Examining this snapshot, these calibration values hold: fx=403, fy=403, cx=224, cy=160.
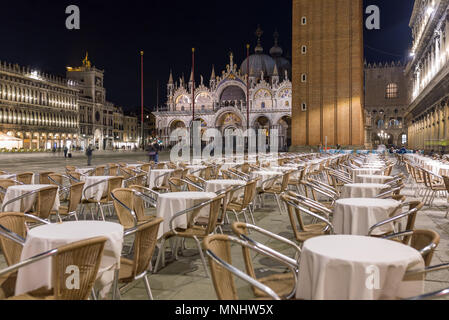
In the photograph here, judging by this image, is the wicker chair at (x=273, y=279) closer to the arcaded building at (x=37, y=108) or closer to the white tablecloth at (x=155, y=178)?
the white tablecloth at (x=155, y=178)

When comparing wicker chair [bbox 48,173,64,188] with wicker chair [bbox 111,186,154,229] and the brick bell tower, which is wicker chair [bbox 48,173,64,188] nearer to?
wicker chair [bbox 111,186,154,229]

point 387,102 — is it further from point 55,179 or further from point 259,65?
point 55,179

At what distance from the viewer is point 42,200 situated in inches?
208

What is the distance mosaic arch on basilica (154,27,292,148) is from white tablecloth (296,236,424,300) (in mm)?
62052

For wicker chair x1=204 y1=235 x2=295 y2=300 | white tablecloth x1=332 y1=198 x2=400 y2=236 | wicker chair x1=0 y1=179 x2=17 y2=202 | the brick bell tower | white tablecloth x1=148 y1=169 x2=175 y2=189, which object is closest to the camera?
wicker chair x1=204 y1=235 x2=295 y2=300

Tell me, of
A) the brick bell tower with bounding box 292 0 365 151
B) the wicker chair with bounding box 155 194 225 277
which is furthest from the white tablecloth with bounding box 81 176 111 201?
the brick bell tower with bounding box 292 0 365 151

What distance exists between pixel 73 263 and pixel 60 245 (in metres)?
0.60

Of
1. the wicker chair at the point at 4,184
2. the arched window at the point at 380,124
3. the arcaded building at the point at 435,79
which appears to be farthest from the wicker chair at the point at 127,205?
the arched window at the point at 380,124

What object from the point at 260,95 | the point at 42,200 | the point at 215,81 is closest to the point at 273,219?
Answer: the point at 42,200

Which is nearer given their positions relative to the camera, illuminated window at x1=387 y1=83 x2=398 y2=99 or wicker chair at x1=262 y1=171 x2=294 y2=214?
wicker chair at x1=262 y1=171 x2=294 y2=214

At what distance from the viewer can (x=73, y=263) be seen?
92.2 inches

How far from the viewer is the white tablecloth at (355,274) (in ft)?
7.38

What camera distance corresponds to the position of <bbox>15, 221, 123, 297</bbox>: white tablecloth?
2.66 meters

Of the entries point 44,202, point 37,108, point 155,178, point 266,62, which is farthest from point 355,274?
point 266,62
